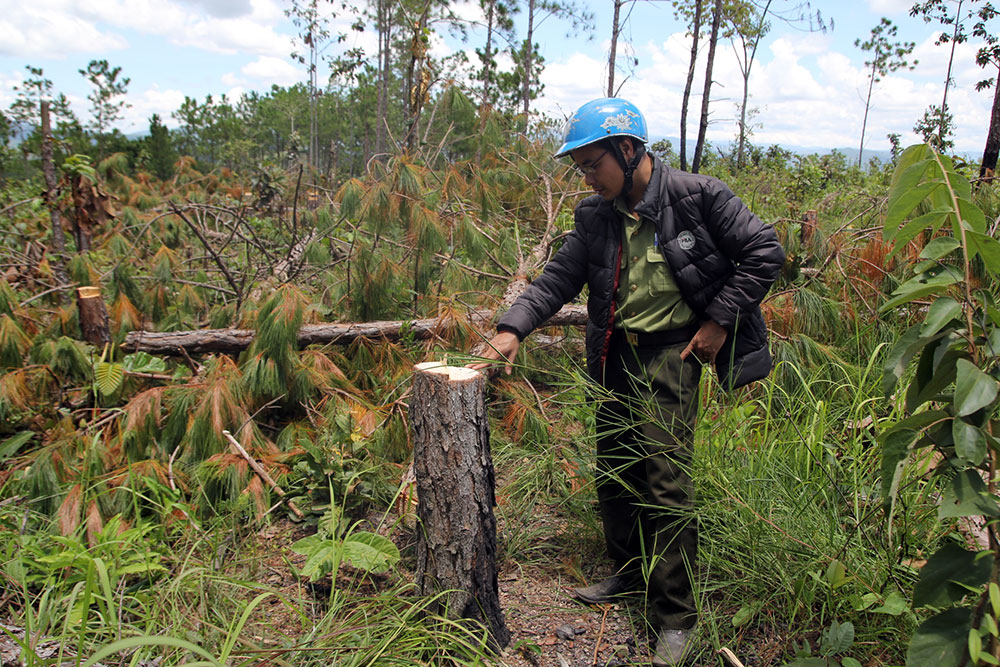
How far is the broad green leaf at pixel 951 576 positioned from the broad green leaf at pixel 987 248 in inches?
18.4

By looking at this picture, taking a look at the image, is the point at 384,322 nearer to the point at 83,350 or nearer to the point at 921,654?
the point at 83,350

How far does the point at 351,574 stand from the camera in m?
2.23

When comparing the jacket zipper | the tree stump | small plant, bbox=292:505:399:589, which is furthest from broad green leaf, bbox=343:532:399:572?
the jacket zipper

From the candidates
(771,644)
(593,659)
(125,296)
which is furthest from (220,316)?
(771,644)

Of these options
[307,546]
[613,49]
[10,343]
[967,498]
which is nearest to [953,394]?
[967,498]

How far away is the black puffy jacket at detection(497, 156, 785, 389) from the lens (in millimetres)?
1737

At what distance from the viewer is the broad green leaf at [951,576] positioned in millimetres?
989

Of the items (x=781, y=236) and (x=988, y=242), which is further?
(x=781, y=236)

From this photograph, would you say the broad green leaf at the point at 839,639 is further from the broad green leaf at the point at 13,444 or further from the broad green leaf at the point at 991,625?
the broad green leaf at the point at 13,444

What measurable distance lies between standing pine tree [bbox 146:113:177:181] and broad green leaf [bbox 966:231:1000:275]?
18.9 m

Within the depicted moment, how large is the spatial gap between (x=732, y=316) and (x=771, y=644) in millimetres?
891

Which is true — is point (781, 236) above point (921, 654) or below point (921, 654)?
above

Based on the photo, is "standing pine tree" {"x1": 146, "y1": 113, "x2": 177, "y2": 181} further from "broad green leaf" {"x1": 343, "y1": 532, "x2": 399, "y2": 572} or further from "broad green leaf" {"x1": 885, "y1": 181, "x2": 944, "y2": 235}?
"broad green leaf" {"x1": 885, "y1": 181, "x2": 944, "y2": 235}

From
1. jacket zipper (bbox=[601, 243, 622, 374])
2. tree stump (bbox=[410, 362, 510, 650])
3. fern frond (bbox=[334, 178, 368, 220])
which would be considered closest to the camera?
tree stump (bbox=[410, 362, 510, 650])
